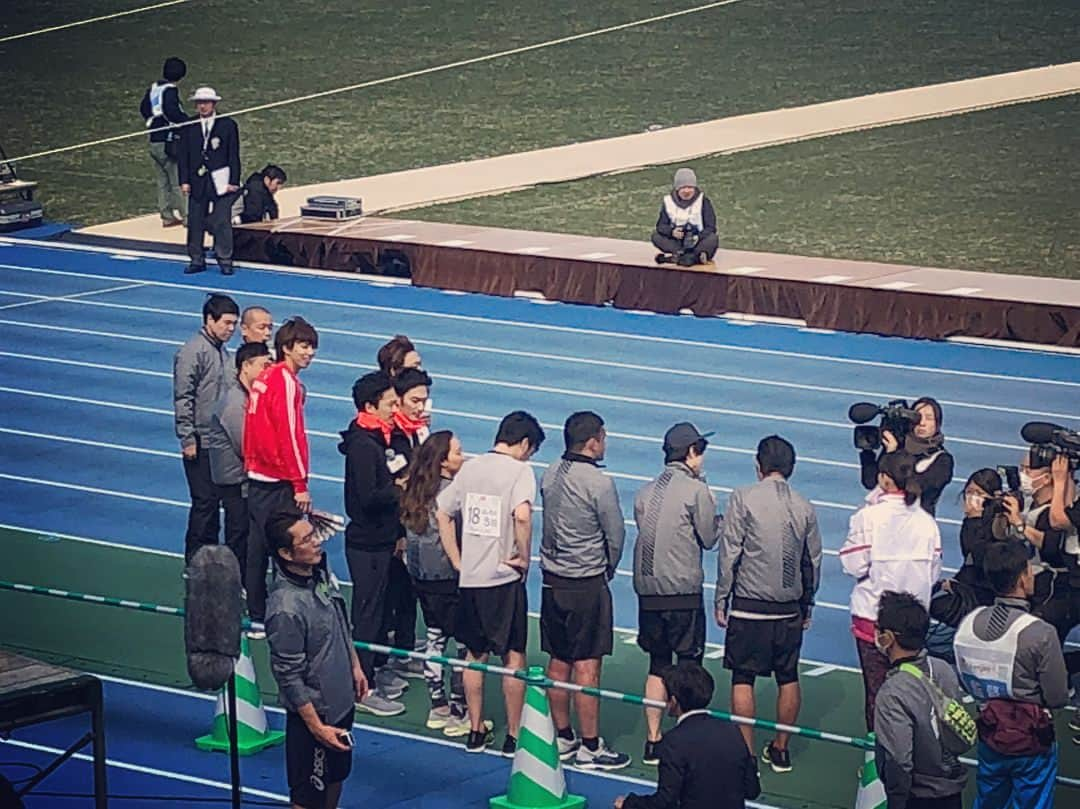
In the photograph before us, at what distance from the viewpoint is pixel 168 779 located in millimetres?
10469

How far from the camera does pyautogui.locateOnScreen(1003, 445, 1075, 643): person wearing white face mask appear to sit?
33.7 ft

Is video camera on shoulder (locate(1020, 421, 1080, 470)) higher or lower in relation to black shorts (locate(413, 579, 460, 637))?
higher

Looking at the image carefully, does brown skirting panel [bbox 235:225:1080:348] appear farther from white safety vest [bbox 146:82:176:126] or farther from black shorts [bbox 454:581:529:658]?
black shorts [bbox 454:581:529:658]

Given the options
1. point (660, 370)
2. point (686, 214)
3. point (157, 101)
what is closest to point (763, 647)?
point (660, 370)

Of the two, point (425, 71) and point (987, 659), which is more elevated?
point (425, 71)

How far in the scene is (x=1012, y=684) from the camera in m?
8.67

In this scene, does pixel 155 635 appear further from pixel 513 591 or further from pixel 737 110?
pixel 737 110

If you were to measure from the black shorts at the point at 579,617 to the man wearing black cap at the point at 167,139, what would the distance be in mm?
15510

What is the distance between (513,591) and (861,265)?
12.1 m

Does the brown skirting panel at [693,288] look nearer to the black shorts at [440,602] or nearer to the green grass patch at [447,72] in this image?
the green grass patch at [447,72]

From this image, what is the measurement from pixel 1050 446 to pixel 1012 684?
7.37 ft

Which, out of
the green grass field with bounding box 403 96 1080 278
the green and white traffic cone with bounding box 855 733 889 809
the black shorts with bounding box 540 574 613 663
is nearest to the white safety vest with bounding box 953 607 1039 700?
the green and white traffic cone with bounding box 855 733 889 809

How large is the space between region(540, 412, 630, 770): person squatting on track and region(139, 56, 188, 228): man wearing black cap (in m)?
15.5

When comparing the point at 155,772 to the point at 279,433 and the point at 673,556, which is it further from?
the point at 673,556
